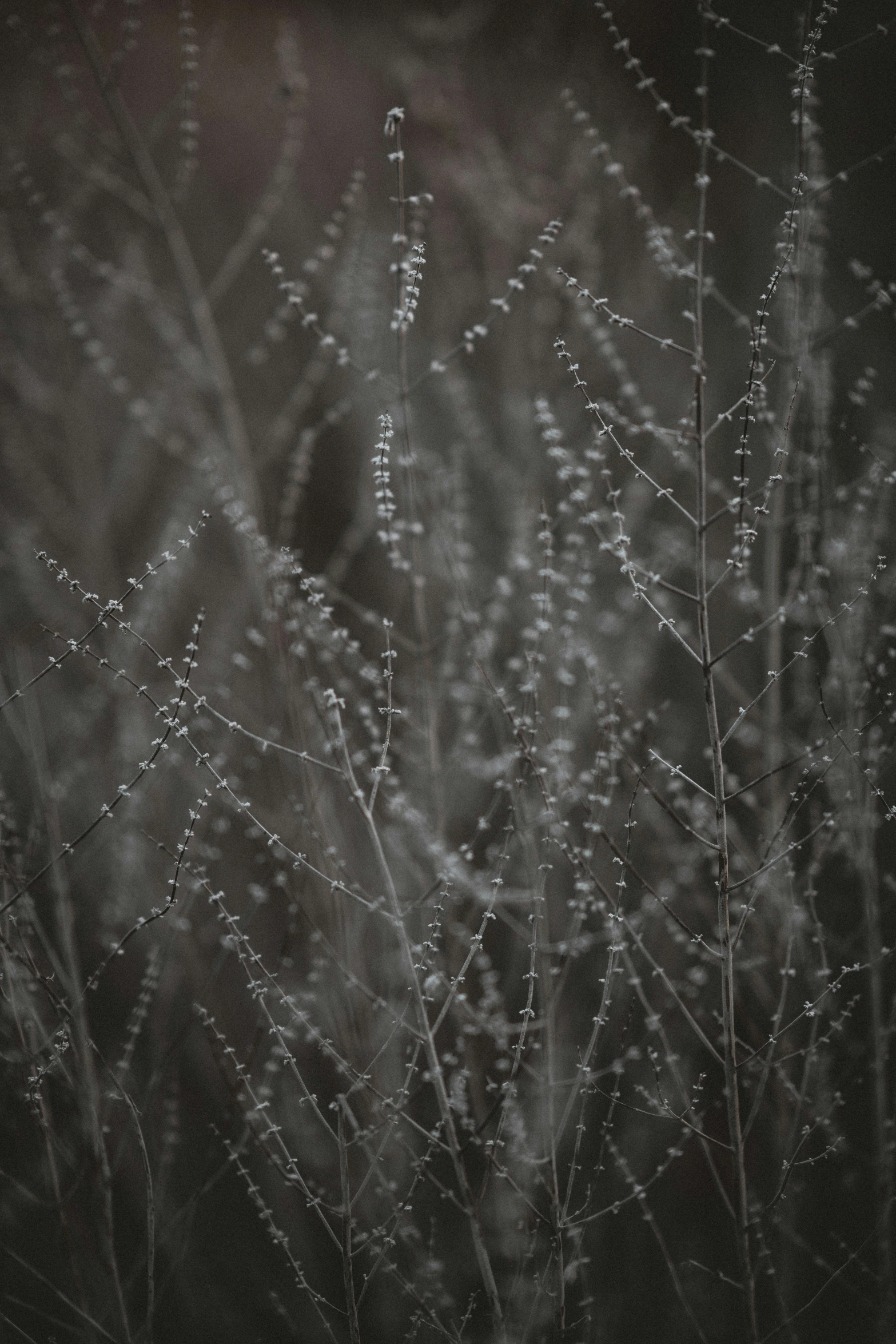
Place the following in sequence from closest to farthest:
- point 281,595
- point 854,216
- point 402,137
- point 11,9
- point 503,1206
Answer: point 281,595, point 503,1206, point 11,9, point 854,216, point 402,137

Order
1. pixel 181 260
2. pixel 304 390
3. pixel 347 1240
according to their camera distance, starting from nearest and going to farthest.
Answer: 1. pixel 347 1240
2. pixel 181 260
3. pixel 304 390

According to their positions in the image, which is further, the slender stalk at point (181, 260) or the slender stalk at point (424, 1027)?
the slender stalk at point (181, 260)

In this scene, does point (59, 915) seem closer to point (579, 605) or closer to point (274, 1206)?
point (274, 1206)

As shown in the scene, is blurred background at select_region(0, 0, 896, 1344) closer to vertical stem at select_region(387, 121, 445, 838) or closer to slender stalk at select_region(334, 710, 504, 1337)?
vertical stem at select_region(387, 121, 445, 838)

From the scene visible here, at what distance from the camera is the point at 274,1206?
7.23ft

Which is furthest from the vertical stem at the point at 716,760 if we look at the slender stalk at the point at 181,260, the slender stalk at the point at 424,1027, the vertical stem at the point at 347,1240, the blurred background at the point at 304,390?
the slender stalk at the point at 181,260

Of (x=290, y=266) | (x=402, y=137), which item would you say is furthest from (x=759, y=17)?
(x=290, y=266)

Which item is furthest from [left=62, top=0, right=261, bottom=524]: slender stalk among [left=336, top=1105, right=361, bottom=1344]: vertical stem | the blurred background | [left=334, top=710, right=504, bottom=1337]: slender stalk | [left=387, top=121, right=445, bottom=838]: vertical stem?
[left=336, top=1105, right=361, bottom=1344]: vertical stem

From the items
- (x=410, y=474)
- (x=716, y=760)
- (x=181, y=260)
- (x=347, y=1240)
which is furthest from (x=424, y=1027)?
(x=181, y=260)

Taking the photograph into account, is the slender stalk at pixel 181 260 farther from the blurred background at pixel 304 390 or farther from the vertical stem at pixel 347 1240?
the vertical stem at pixel 347 1240

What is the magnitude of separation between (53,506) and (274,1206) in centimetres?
229

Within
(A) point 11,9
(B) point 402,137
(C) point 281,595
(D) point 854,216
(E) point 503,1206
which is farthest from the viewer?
(B) point 402,137

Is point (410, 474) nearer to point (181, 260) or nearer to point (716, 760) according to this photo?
point (716, 760)

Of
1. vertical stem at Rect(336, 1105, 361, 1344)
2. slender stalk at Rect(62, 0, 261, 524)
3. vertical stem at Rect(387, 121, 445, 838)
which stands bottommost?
vertical stem at Rect(336, 1105, 361, 1344)
